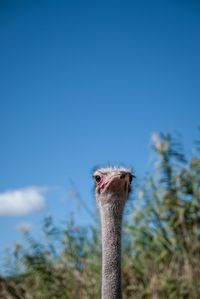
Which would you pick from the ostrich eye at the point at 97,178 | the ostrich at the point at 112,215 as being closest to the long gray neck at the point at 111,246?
the ostrich at the point at 112,215

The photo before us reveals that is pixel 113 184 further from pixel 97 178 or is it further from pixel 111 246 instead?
pixel 111 246

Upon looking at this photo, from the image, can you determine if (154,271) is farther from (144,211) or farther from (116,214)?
(116,214)

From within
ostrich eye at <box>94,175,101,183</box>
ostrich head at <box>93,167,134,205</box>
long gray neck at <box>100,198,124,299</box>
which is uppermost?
ostrich eye at <box>94,175,101,183</box>

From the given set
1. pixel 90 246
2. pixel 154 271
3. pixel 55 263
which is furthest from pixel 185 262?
pixel 55 263

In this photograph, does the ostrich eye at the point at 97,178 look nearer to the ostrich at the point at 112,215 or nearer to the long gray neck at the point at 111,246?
the ostrich at the point at 112,215

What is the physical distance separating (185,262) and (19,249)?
8.19 ft

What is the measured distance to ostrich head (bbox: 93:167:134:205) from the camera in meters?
3.26

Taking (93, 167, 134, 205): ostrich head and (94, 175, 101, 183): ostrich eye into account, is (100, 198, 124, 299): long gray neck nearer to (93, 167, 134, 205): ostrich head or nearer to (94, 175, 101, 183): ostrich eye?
(93, 167, 134, 205): ostrich head

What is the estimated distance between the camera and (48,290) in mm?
7441

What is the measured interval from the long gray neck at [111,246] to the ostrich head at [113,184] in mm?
30

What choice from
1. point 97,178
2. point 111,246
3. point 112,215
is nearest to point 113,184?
point 97,178

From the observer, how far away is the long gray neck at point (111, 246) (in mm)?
3289

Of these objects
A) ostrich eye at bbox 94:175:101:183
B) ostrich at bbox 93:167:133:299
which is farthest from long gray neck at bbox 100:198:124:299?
ostrich eye at bbox 94:175:101:183

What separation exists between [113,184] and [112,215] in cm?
21
